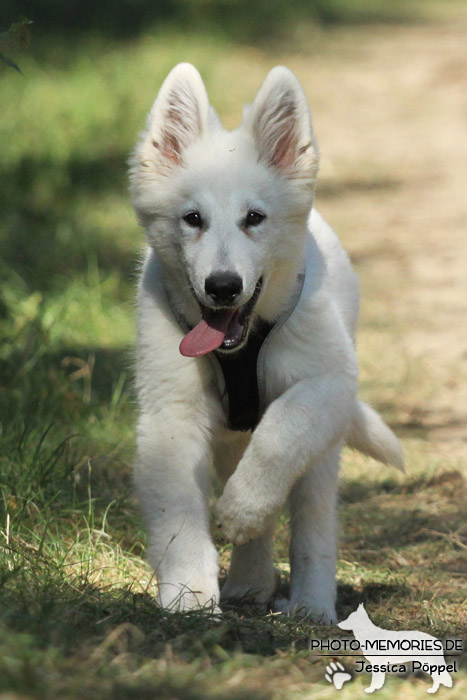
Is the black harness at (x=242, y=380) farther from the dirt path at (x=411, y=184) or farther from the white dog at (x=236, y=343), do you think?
the dirt path at (x=411, y=184)

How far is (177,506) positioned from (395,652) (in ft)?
2.94

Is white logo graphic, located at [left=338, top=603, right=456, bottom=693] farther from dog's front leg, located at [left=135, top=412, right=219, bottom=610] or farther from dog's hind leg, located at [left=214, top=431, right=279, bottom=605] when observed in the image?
dog's hind leg, located at [left=214, top=431, right=279, bottom=605]

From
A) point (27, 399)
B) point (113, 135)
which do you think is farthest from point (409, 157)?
point (27, 399)

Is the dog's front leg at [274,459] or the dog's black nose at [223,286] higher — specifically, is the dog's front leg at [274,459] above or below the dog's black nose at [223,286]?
below

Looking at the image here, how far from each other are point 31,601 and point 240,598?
1.20 meters

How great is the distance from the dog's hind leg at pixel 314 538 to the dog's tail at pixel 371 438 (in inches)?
15.8

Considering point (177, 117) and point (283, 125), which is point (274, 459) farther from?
point (177, 117)

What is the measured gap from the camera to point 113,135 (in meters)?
10.9

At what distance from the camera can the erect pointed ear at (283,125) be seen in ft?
12.8

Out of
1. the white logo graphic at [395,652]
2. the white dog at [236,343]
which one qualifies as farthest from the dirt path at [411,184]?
the white logo graphic at [395,652]

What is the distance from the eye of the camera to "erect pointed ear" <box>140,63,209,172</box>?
3.96 m

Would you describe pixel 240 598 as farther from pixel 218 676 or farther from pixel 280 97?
pixel 280 97

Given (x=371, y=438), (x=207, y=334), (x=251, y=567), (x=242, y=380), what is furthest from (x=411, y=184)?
(x=207, y=334)

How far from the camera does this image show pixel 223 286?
3.53 metres
